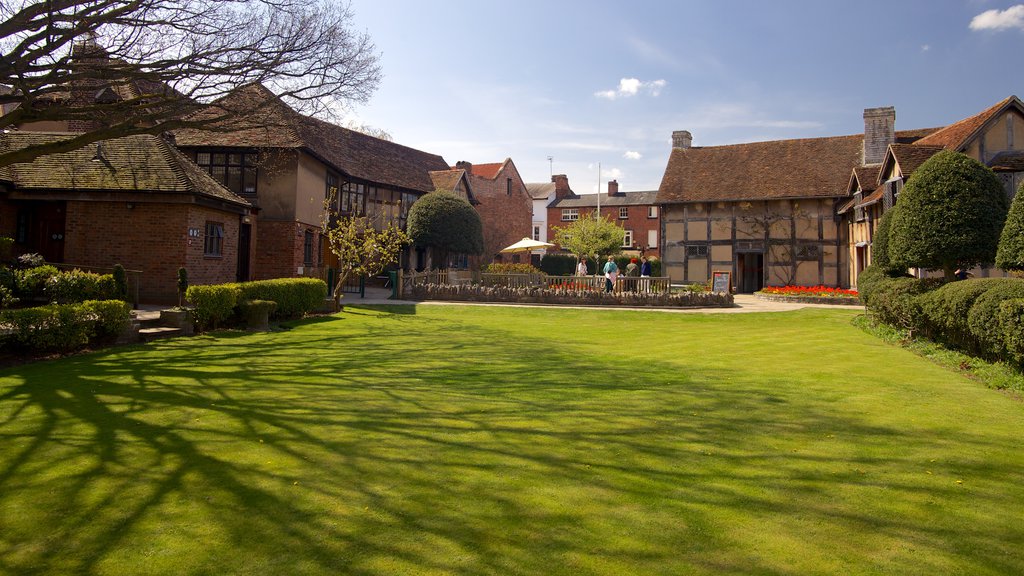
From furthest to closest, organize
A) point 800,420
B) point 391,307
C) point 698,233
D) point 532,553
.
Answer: point 698,233 → point 391,307 → point 800,420 → point 532,553

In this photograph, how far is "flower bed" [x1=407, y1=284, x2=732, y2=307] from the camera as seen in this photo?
22688mm

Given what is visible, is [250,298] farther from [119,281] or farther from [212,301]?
[119,281]

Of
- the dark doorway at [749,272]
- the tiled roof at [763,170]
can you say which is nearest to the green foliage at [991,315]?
the tiled roof at [763,170]

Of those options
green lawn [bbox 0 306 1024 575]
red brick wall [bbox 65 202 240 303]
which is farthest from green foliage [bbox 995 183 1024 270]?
red brick wall [bbox 65 202 240 303]

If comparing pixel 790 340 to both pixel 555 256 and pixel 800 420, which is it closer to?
pixel 800 420

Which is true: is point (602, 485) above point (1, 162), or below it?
below

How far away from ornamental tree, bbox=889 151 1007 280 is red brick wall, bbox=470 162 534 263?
32.0 metres

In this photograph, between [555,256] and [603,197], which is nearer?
[555,256]

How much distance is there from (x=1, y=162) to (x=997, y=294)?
1546 centimetres

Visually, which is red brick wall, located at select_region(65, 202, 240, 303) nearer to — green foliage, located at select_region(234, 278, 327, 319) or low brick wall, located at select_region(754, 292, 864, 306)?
green foliage, located at select_region(234, 278, 327, 319)

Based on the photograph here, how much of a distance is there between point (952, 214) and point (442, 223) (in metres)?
22.9

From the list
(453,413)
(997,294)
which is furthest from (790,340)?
(453,413)

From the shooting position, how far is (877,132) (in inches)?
1252

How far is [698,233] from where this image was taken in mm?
34281
